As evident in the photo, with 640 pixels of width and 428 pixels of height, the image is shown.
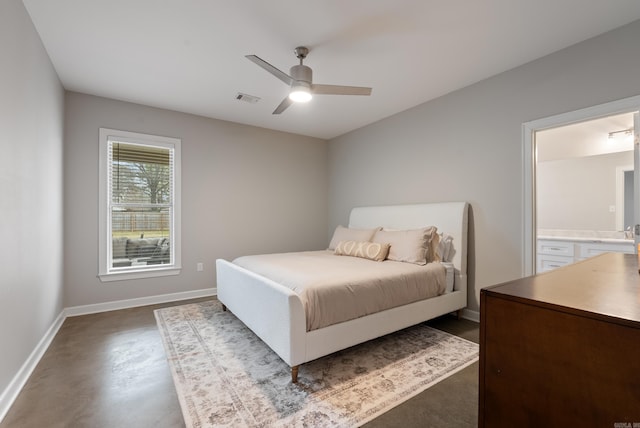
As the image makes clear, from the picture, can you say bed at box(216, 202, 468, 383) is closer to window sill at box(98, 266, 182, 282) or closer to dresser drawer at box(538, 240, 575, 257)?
window sill at box(98, 266, 182, 282)

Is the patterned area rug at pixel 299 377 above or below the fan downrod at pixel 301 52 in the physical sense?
below

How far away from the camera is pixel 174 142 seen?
4.02 metres

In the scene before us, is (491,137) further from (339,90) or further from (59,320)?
(59,320)

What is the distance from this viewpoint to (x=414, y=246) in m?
3.10

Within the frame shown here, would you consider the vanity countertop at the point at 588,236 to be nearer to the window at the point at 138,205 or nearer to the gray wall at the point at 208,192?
the gray wall at the point at 208,192

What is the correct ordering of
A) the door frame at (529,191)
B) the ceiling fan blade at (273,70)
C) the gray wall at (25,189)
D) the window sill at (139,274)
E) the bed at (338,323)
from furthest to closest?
1. the window sill at (139,274)
2. the door frame at (529,191)
3. the ceiling fan blade at (273,70)
4. the bed at (338,323)
5. the gray wall at (25,189)

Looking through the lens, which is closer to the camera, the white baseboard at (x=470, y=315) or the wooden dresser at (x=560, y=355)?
the wooden dresser at (x=560, y=355)

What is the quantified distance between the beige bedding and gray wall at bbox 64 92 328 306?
1.40m

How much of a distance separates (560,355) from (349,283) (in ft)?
5.07

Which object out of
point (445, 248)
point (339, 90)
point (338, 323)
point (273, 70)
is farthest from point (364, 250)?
point (273, 70)

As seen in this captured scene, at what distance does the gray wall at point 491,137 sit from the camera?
2.40m

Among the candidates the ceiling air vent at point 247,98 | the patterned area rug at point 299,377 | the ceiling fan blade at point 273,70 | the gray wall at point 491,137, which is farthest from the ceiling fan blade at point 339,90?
the patterned area rug at point 299,377

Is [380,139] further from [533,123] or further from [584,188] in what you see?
[584,188]

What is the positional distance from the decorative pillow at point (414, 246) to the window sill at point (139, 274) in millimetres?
2985
